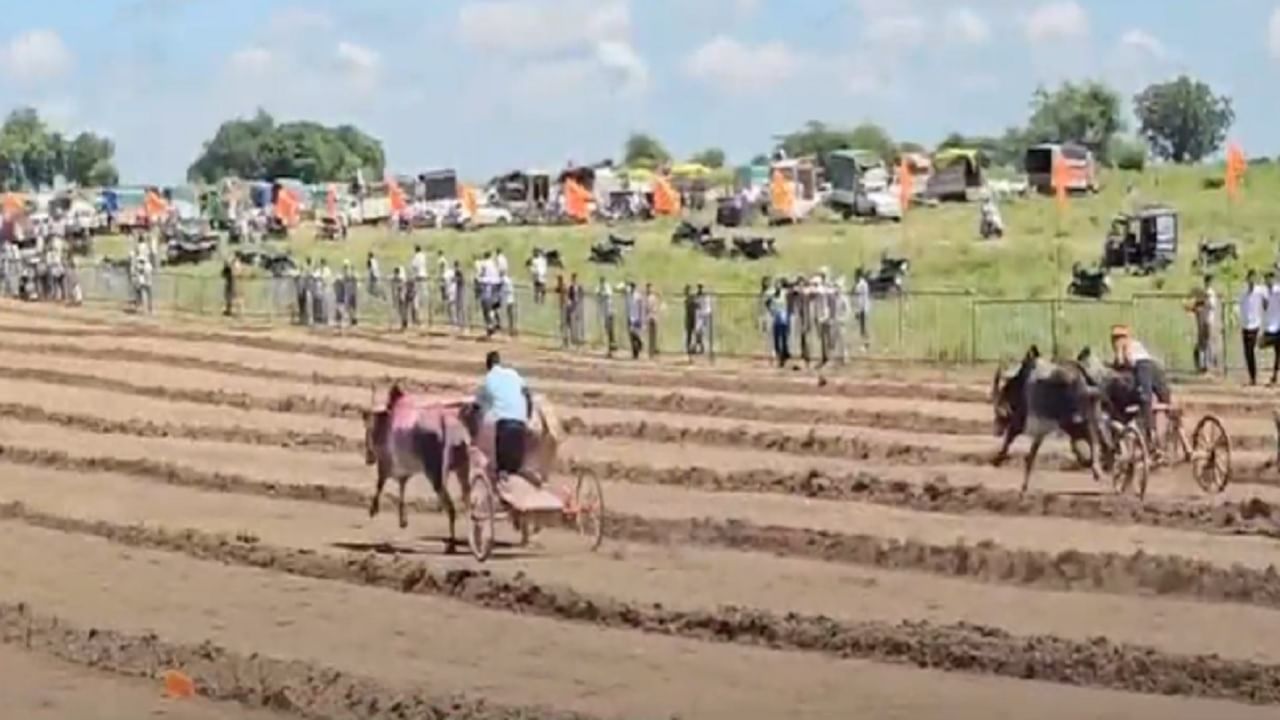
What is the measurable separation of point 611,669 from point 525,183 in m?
80.6

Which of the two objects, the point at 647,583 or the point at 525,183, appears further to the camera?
the point at 525,183

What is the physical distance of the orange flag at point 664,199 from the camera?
246 ft

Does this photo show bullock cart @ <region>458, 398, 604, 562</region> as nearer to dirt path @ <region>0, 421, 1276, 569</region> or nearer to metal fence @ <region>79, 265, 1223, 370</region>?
dirt path @ <region>0, 421, 1276, 569</region>

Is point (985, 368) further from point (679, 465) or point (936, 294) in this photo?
point (679, 465)

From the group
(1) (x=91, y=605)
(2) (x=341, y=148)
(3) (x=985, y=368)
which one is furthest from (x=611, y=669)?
(2) (x=341, y=148)

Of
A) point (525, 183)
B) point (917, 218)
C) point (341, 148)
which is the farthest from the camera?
point (341, 148)

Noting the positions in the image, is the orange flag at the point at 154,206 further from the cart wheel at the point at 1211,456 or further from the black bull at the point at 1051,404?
the cart wheel at the point at 1211,456

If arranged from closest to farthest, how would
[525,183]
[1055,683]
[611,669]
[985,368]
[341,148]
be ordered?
1. [1055,683]
2. [611,669]
3. [985,368]
4. [525,183]
5. [341,148]

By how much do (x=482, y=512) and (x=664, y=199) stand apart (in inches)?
2100

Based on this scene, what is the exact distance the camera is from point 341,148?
176 m

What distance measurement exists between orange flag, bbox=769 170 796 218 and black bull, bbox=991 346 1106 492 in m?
45.6

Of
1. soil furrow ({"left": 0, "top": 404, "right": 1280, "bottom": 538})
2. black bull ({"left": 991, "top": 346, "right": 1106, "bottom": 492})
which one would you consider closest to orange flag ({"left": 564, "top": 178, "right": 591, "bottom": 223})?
soil furrow ({"left": 0, "top": 404, "right": 1280, "bottom": 538})

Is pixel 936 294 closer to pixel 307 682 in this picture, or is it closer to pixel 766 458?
pixel 766 458

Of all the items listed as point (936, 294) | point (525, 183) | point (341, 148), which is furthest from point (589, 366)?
point (341, 148)
